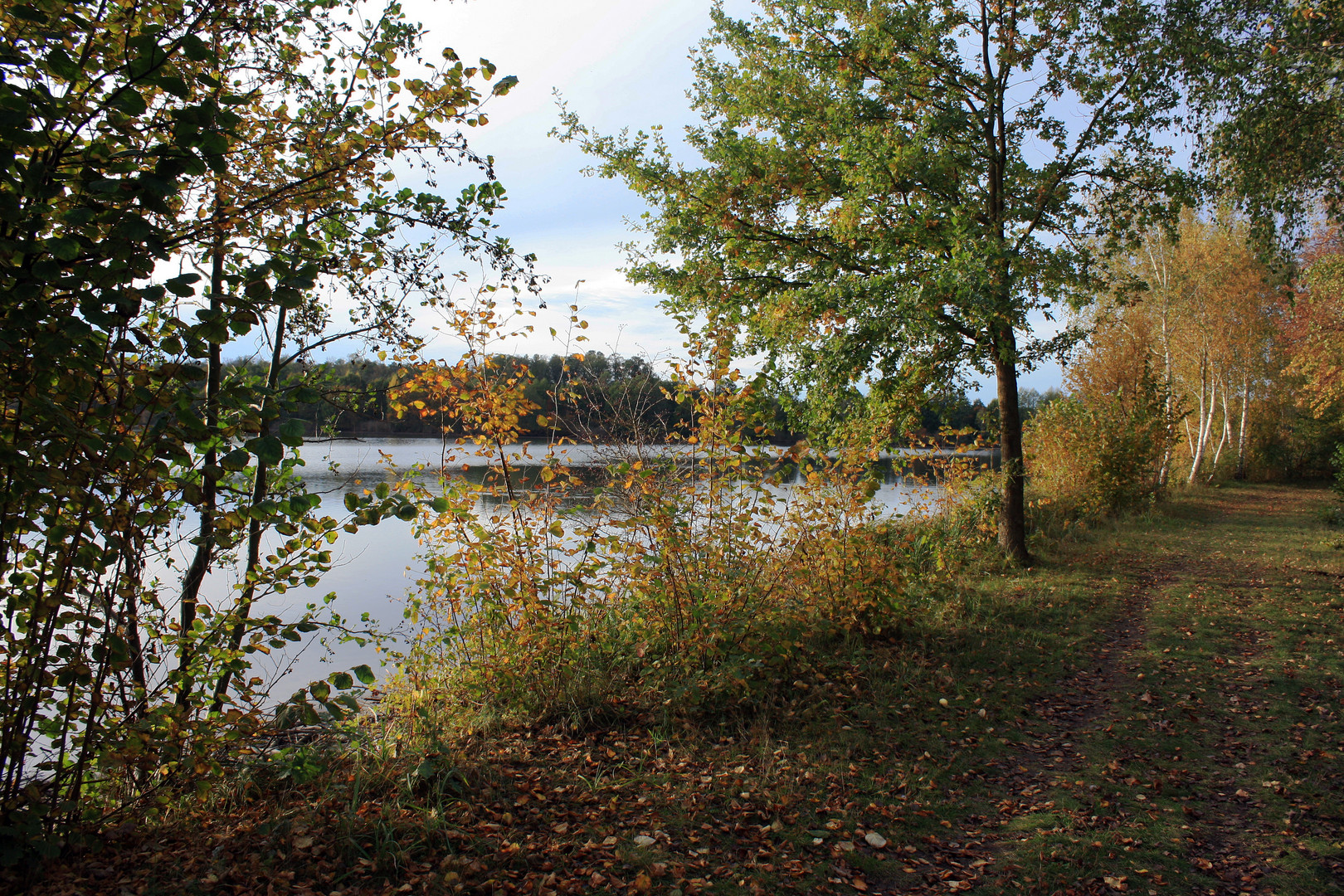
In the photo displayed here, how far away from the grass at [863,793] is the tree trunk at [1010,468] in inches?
128

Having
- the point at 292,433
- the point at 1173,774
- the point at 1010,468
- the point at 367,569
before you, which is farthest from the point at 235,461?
the point at 1010,468

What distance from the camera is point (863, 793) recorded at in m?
4.02

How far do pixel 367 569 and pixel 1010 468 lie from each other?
9.21m

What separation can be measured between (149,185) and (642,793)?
3.46 m

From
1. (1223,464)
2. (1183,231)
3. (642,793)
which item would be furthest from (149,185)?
(1223,464)

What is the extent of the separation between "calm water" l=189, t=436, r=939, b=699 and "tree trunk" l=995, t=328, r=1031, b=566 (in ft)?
3.38

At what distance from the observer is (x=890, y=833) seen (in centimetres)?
363

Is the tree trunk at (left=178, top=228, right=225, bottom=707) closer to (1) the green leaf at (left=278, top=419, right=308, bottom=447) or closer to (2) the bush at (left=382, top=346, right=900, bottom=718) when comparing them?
(1) the green leaf at (left=278, top=419, right=308, bottom=447)

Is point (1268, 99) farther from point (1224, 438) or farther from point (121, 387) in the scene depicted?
point (1224, 438)

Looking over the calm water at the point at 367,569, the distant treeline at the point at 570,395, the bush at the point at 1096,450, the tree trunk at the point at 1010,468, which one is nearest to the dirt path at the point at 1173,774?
the tree trunk at the point at 1010,468

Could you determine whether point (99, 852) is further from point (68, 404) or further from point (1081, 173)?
point (1081, 173)

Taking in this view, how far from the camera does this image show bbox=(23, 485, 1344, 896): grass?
3.04 metres

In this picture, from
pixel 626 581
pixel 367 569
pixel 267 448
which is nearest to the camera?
pixel 267 448

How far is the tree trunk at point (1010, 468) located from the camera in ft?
31.9
